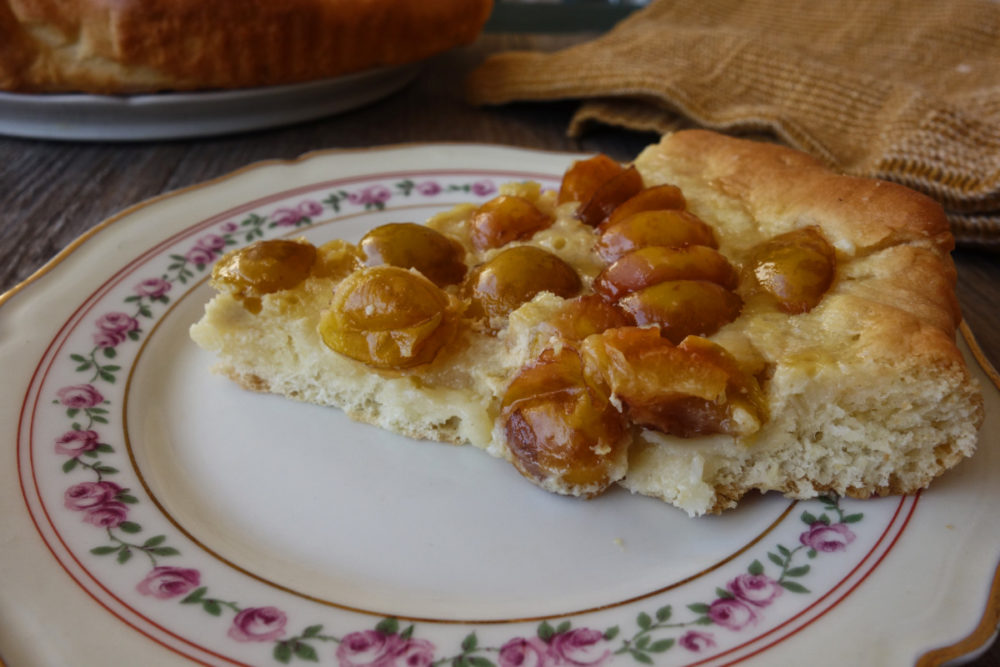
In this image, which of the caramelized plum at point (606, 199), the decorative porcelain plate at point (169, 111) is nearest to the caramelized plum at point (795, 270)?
the caramelized plum at point (606, 199)

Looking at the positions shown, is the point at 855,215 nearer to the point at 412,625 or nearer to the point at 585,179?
the point at 585,179

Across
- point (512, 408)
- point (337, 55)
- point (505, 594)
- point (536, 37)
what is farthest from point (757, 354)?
point (536, 37)

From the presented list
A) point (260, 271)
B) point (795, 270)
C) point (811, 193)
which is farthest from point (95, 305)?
point (811, 193)

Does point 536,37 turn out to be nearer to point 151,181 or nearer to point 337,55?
point 337,55

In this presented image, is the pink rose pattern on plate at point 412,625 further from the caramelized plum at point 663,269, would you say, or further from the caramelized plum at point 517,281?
the caramelized plum at point 517,281

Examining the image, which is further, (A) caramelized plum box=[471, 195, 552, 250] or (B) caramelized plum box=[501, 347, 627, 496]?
(A) caramelized plum box=[471, 195, 552, 250]

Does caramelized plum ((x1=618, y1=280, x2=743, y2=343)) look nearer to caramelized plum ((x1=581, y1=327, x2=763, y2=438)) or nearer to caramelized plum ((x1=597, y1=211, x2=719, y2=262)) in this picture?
caramelized plum ((x1=581, y1=327, x2=763, y2=438))

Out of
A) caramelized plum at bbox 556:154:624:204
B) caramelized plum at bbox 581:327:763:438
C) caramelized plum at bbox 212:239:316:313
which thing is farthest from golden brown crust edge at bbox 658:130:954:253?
caramelized plum at bbox 212:239:316:313

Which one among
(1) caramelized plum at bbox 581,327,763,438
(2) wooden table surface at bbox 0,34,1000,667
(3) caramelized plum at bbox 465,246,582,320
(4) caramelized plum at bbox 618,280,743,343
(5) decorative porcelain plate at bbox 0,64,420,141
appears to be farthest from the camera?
(5) decorative porcelain plate at bbox 0,64,420,141
